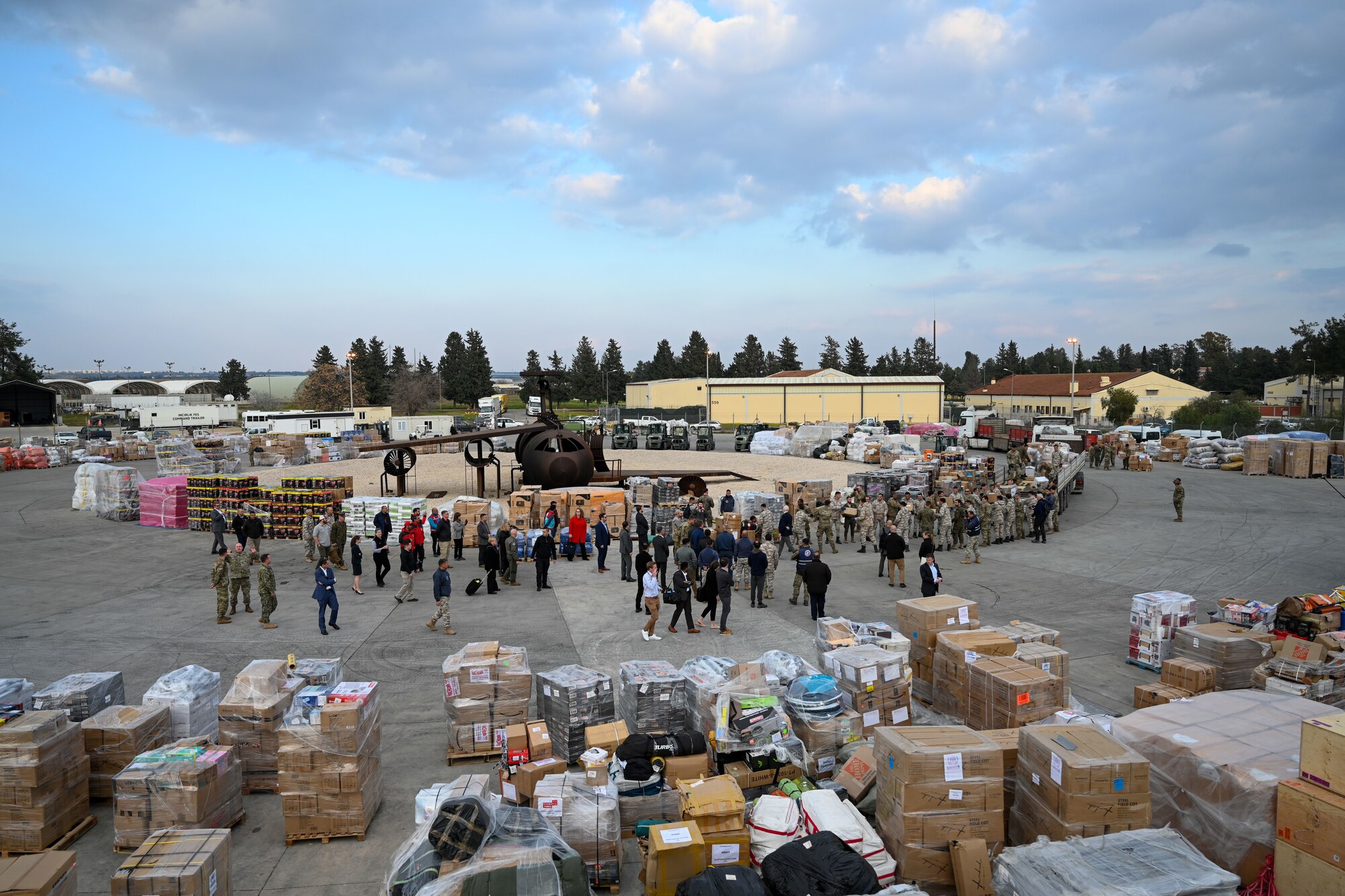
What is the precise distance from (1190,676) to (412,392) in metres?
84.1

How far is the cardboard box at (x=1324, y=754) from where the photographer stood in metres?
5.07

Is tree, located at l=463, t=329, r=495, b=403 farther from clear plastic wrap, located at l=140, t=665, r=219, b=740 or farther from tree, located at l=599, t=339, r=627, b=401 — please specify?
clear plastic wrap, located at l=140, t=665, r=219, b=740

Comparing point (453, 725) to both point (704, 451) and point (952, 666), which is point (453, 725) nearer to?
point (952, 666)

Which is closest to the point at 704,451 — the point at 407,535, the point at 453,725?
the point at 407,535

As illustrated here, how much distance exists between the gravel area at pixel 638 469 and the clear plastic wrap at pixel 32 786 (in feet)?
64.8

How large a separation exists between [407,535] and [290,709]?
24.2ft

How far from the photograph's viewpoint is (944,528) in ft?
59.7

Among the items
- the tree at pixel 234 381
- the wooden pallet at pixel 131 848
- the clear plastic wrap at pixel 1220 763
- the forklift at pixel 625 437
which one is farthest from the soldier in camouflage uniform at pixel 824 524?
the tree at pixel 234 381

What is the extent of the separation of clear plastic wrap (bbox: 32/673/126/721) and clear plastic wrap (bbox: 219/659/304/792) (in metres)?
1.52

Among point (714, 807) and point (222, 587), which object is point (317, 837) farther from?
point (222, 587)

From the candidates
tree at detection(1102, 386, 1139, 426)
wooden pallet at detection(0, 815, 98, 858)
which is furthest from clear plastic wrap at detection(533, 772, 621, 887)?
tree at detection(1102, 386, 1139, 426)

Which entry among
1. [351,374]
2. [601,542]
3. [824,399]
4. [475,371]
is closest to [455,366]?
[475,371]

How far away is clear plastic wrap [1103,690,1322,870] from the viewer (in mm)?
5516

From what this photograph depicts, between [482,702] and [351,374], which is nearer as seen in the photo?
[482,702]
